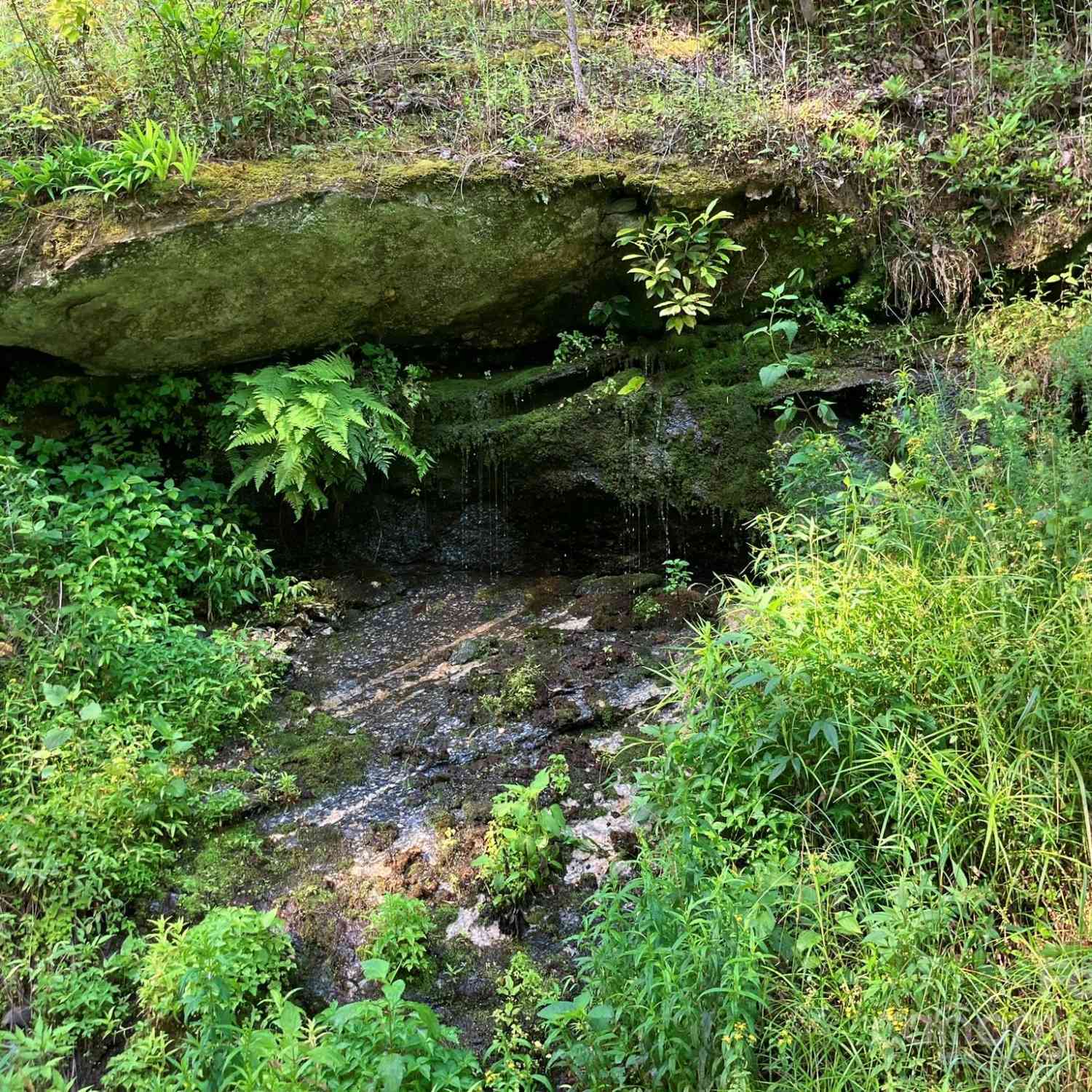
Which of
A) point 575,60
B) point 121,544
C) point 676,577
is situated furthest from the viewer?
point 575,60

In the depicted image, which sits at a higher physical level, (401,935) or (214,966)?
(214,966)

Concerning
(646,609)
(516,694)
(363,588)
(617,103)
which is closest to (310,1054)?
(516,694)

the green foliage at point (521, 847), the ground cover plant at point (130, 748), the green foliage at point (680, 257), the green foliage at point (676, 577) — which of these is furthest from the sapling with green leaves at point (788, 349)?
the ground cover plant at point (130, 748)

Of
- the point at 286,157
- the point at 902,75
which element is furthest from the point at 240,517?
the point at 902,75

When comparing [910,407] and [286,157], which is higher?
[286,157]

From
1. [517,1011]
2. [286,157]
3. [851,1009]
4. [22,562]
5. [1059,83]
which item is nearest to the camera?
[851,1009]

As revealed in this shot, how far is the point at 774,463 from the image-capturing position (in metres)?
5.14

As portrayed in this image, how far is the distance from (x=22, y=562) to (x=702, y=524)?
14.1 ft

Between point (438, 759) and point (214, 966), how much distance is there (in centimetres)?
156

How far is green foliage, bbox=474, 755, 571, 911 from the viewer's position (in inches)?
131

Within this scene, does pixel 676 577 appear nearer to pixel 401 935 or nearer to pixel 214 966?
pixel 401 935

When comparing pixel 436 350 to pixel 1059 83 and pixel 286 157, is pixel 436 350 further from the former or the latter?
pixel 1059 83

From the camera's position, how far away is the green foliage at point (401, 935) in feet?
10.2

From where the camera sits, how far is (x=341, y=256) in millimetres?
5301
